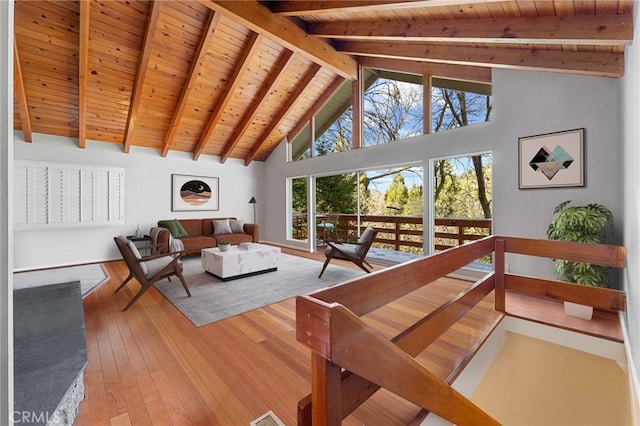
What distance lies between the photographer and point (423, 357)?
1968 mm

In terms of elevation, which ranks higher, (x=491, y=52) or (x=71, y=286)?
(x=491, y=52)

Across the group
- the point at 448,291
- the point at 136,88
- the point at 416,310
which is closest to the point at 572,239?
the point at 448,291

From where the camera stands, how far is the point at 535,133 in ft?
10.6

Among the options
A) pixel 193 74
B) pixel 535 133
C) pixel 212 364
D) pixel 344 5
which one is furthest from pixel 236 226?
pixel 535 133

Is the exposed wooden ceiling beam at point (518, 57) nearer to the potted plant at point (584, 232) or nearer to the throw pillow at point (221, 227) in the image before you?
the potted plant at point (584, 232)

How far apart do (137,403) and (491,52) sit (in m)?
4.33

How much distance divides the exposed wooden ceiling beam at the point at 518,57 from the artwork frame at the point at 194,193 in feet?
15.8

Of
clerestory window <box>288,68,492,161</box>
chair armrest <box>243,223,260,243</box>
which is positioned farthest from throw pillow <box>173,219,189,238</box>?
clerestory window <box>288,68,492,161</box>

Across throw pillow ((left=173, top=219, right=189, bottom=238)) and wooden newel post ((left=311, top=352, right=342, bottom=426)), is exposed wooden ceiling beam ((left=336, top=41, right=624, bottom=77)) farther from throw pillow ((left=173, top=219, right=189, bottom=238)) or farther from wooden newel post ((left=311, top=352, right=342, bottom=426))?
throw pillow ((left=173, top=219, right=189, bottom=238))

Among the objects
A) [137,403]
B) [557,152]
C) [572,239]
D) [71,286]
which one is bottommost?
[137,403]

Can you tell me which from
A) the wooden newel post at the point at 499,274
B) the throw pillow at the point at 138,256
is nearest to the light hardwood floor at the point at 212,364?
the wooden newel post at the point at 499,274

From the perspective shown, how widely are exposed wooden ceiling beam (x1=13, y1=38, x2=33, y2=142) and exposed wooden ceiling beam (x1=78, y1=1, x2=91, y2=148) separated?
591mm

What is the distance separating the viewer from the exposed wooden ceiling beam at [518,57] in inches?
93.7

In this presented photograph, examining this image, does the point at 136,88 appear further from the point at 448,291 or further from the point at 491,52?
the point at 448,291
